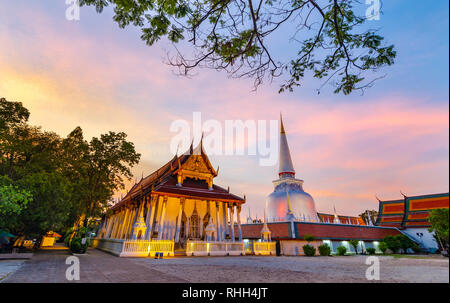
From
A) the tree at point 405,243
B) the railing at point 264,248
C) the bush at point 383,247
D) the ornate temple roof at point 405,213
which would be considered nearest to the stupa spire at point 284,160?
the ornate temple roof at point 405,213

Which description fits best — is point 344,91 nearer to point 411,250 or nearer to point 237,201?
point 237,201

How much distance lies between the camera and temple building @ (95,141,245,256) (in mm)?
15141

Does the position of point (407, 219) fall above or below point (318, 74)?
below

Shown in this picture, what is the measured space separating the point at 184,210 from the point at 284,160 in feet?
89.3

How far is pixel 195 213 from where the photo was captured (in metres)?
18.7

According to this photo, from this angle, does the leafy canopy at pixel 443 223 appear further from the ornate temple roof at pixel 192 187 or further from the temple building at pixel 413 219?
the temple building at pixel 413 219

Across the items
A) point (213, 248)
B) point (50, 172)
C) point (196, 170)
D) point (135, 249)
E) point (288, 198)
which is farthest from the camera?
point (288, 198)

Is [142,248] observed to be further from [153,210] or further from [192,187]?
[192,187]

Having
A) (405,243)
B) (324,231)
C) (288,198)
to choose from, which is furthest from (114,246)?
(405,243)

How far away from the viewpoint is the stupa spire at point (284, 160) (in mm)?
39094

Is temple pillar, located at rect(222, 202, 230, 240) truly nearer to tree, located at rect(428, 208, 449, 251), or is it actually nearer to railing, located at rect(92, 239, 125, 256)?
railing, located at rect(92, 239, 125, 256)

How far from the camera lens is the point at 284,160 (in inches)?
1599

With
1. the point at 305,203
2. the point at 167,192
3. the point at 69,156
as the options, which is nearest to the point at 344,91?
the point at 167,192

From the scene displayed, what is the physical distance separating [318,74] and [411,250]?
30.1 metres
